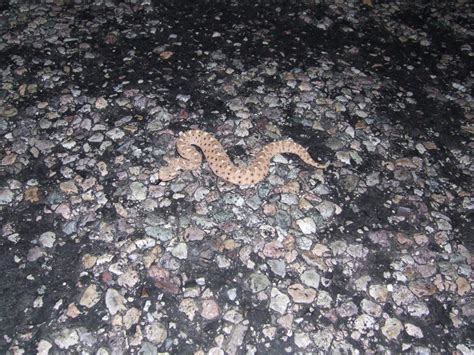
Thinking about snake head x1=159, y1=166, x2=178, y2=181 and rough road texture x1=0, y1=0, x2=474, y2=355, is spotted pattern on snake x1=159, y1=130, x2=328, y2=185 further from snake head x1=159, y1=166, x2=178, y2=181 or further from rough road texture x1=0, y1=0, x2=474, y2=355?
rough road texture x1=0, y1=0, x2=474, y2=355

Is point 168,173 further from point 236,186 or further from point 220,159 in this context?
point 236,186

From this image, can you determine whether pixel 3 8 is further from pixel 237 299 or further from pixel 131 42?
pixel 237 299

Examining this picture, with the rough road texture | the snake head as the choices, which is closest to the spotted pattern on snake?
the snake head

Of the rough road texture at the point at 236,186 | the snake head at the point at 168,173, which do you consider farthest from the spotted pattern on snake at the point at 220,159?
the rough road texture at the point at 236,186

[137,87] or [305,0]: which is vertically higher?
[305,0]

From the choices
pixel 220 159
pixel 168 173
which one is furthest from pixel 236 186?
pixel 168 173

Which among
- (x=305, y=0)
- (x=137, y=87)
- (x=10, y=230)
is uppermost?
(x=305, y=0)

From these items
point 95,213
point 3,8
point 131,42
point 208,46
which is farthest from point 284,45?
point 3,8
